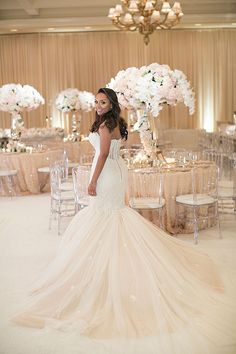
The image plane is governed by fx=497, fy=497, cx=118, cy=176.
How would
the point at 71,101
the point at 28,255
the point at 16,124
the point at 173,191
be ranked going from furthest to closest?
the point at 71,101
the point at 16,124
the point at 173,191
the point at 28,255

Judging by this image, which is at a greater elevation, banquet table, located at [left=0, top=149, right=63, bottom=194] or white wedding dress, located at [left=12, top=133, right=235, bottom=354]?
banquet table, located at [left=0, top=149, right=63, bottom=194]

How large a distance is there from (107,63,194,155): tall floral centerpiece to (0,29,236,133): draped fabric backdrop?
960 cm

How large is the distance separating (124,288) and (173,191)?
251 centimetres

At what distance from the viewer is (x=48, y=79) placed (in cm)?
1573

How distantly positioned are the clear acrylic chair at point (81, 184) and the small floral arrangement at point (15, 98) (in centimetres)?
321

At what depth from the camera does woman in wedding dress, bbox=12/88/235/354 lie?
326cm

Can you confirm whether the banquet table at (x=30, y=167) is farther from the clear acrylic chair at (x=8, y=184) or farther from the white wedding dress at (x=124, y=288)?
the white wedding dress at (x=124, y=288)

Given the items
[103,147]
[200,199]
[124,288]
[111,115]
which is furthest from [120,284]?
[200,199]

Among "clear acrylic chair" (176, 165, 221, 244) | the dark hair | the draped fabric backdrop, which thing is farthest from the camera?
the draped fabric backdrop

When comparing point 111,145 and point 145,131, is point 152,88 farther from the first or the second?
point 111,145

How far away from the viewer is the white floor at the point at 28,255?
10.5 feet

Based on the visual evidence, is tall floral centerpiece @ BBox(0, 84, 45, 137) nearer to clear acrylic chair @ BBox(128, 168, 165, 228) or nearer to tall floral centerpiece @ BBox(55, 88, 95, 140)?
tall floral centerpiece @ BBox(55, 88, 95, 140)

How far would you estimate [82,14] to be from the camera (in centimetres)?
1390

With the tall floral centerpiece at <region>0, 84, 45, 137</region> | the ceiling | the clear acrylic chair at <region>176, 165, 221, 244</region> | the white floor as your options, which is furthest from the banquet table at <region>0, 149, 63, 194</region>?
the ceiling
